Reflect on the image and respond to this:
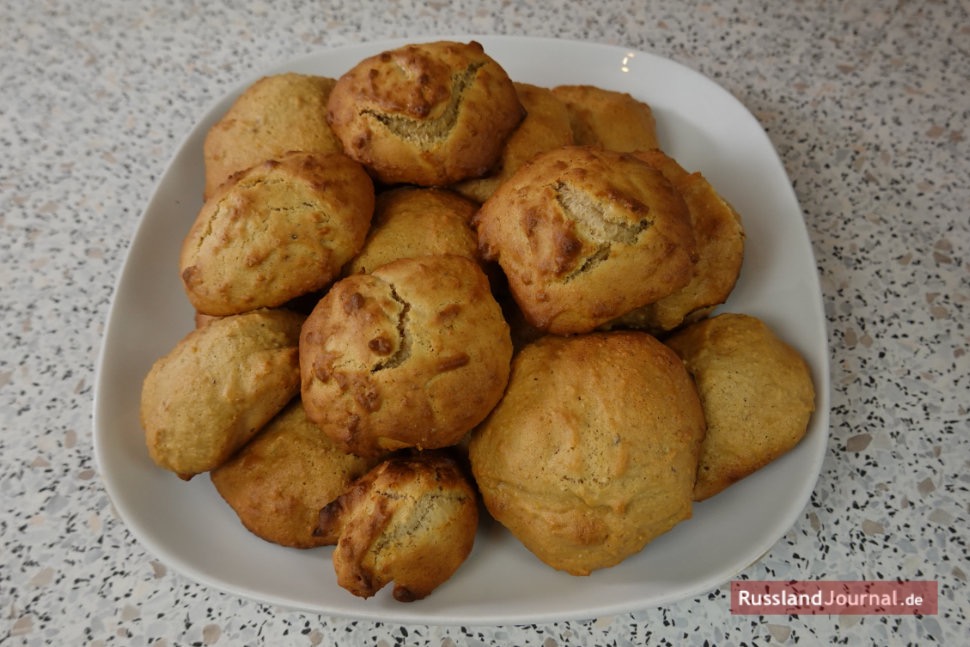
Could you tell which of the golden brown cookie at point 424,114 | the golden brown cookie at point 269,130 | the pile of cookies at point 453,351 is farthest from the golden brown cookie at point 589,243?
the golden brown cookie at point 269,130

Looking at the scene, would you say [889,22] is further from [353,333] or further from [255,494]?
[255,494]

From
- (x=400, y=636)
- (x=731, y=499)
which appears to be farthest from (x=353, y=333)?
(x=731, y=499)

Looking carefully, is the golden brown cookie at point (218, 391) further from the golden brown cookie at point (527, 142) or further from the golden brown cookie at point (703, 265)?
the golden brown cookie at point (703, 265)

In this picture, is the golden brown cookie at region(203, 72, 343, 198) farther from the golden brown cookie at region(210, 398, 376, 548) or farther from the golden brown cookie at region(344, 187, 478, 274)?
the golden brown cookie at region(210, 398, 376, 548)

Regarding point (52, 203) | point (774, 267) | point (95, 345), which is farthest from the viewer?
point (52, 203)

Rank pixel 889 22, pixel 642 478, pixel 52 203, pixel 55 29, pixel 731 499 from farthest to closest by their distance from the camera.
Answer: pixel 55 29 → pixel 889 22 → pixel 52 203 → pixel 731 499 → pixel 642 478

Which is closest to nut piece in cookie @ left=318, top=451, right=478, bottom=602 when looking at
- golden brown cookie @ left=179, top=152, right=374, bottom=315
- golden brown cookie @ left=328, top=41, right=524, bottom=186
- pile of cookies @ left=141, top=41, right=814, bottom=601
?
pile of cookies @ left=141, top=41, right=814, bottom=601
